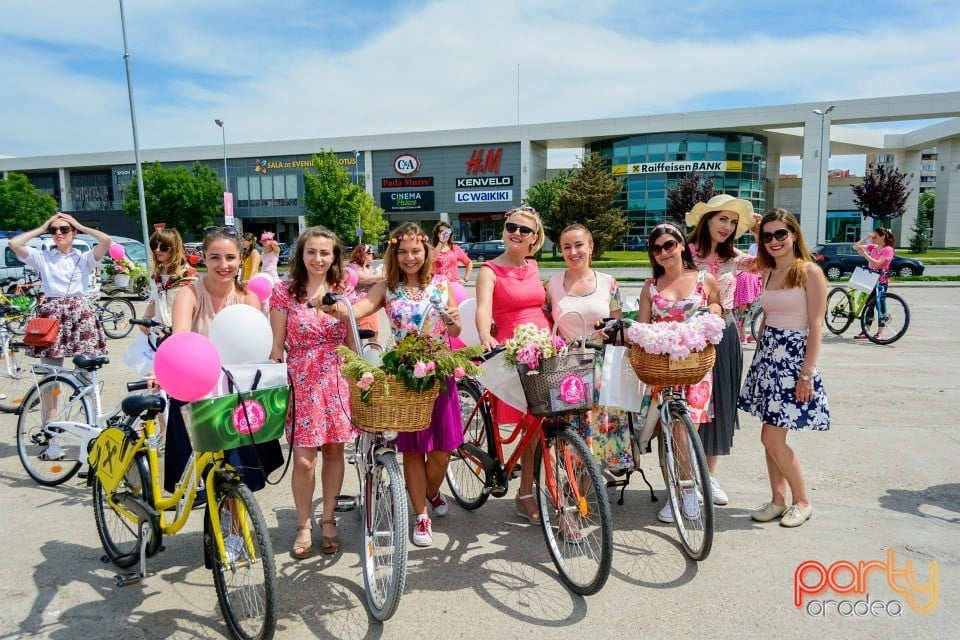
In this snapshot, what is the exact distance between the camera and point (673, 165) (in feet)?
162

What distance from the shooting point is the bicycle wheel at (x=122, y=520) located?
3.49 meters

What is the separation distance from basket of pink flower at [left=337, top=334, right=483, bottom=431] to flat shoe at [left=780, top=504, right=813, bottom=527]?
2.54 meters

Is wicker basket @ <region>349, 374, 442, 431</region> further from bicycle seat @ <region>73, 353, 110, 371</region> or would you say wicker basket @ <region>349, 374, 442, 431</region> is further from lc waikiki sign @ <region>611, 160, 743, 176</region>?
lc waikiki sign @ <region>611, 160, 743, 176</region>

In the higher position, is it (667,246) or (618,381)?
(667,246)

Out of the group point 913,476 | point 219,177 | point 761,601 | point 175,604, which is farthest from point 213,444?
point 219,177

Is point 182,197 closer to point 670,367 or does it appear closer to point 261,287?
point 261,287

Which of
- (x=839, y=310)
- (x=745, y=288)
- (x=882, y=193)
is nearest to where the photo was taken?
(x=745, y=288)

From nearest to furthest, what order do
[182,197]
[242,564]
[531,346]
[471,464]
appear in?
[242,564] < [531,346] < [471,464] < [182,197]

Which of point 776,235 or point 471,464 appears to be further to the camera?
point 471,464

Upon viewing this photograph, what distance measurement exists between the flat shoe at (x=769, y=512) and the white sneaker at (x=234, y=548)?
3.22 m

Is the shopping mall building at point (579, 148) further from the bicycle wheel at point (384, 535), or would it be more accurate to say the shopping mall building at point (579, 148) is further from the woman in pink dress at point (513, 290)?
the bicycle wheel at point (384, 535)

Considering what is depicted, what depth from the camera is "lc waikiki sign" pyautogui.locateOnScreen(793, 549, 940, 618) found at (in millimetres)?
3191

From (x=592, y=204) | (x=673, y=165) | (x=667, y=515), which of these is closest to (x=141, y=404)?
(x=667, y=515)

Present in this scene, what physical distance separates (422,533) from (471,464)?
0.71 metres
